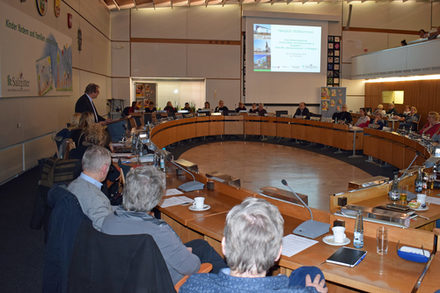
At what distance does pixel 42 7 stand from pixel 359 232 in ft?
24.2

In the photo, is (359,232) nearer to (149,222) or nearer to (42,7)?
(149,222)

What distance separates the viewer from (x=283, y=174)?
306 inches

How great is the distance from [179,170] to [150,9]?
1235 centimetres

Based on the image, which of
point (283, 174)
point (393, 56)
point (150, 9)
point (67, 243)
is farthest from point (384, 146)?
point (150, 9)

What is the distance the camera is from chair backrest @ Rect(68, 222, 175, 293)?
1.64 m

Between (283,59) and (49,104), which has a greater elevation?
(283,59)

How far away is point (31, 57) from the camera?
708 centimetres

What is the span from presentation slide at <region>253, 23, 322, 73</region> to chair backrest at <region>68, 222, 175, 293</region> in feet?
48.0

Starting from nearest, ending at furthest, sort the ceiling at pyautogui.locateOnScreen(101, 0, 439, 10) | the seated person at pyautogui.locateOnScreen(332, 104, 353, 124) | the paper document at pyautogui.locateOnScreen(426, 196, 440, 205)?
the paper document at pyautogui.locateOnScreen(426, 196, 440, 205) < the seated person at pyautogui.locateOnScreen(332, 104, 353, 124) < the ceiling at pyautogui.locateOnScreen(101, 0, 439, 10)

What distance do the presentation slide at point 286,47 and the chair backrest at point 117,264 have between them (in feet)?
48.0

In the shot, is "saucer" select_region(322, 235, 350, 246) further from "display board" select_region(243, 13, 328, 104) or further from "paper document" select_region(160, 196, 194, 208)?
"display board" select_region(243, 13, 328, 104)

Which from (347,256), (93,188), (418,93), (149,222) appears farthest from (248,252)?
(418,93)

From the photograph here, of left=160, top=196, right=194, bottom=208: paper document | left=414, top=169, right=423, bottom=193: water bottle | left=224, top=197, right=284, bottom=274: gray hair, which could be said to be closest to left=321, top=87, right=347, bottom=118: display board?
left=414, top=169, right=423, bottom=193: water bottle

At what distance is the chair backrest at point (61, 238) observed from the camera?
2158 mm
